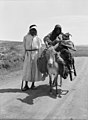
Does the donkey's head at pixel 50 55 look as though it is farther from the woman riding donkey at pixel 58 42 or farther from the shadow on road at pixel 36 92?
the shadow on road at pixel 36 92

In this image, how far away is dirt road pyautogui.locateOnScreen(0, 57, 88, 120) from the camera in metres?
7.99

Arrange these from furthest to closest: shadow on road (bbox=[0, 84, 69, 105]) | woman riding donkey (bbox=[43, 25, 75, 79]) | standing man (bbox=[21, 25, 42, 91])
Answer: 1. standing man (bbox=[21, 25, 42, 91])
2. woman riding donkey (bbox=[43, 25, 75, 79])
3. shadow on road (bbox=[0, 84, 69, 105])

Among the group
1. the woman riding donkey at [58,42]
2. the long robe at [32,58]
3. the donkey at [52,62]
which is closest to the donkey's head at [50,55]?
the donkey at [52,62]

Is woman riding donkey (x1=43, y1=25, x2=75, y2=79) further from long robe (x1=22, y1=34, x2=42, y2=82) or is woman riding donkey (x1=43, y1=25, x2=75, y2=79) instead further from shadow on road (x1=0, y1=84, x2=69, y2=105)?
shadow on road (x1=0, y1=84, x2=69, y2=105)

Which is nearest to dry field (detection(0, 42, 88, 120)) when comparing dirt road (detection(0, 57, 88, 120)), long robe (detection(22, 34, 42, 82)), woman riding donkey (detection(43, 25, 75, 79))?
dirt road (detection(0, 57, 88, 120))

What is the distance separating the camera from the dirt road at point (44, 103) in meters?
7.99

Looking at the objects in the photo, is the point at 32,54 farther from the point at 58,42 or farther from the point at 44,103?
the point at 44,103

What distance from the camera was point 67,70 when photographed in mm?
11047

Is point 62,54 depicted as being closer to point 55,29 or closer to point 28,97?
point 55,29

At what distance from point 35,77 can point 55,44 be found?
5.40ft

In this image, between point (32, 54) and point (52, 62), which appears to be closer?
point (52, 62)

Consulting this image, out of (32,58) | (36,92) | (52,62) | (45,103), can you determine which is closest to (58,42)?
(52,62)

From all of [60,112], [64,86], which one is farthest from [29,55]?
[60,112]

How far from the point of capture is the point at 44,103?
9.38 m
